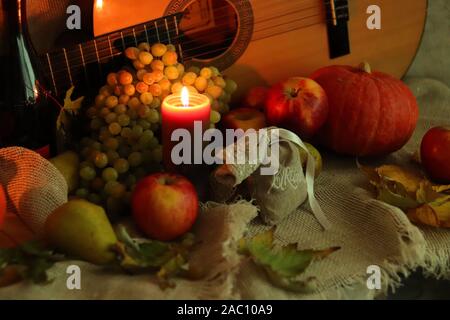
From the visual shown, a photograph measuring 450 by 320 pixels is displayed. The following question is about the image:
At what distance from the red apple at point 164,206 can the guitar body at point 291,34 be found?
1.21 ft

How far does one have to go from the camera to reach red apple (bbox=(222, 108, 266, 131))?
3.16 ft

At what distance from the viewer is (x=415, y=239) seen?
2.41 ft

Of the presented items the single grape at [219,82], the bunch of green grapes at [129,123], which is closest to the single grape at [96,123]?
the bunch of green grapes at [129,123]

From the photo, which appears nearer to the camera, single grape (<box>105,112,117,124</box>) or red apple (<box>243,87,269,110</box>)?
single grape (<box>105,112,117,124</box>)

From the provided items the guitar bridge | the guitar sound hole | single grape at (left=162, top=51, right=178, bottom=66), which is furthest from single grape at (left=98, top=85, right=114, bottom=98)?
the guitar bridge

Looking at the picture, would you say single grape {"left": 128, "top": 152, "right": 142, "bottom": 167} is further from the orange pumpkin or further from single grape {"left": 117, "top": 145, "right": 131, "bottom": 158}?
the orange pumpkin

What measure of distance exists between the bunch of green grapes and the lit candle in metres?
0.04

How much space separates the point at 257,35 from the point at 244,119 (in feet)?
0.63

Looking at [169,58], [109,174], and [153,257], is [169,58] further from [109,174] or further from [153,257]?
[153,257]

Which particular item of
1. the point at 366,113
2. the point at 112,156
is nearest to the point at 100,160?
the point at 112,156

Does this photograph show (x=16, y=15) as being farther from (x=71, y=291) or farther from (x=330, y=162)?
(x=330, y=162)

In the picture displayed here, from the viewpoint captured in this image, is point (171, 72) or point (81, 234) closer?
point (81, 234)

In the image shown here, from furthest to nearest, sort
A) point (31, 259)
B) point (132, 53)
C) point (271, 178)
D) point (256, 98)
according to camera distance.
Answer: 1. point (256, 98)
2. point (132, 53)
3. point (271, 178)
4. point (31, 259)

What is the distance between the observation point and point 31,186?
0.77m
